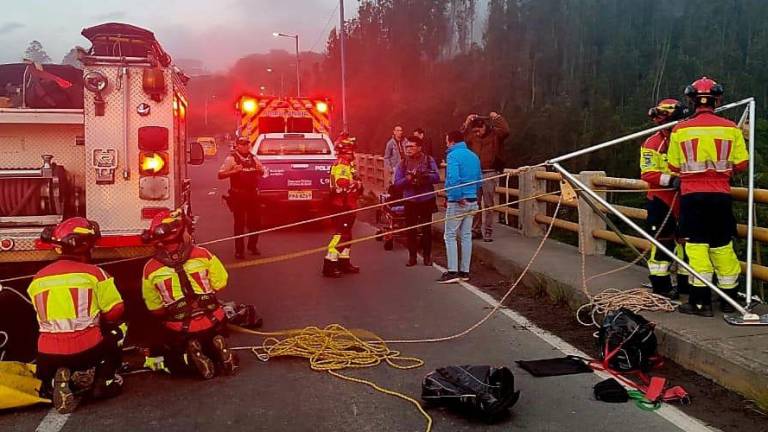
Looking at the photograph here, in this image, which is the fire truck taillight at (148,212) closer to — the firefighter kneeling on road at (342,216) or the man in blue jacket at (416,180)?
the firefighter kneeling on road at (342,216)

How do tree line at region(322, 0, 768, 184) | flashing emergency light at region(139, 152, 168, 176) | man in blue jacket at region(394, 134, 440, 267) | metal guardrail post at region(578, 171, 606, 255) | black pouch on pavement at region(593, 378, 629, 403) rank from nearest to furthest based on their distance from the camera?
black pouch on pavement at region(593, 378, 629, 403) → flashing emergency light at region(139, 152, 168, 176) → metal guardrail post at region(578, 171, 606, 255) → man in blue jacket at region(394, 134, 440, 267) → tree line at region(322, 0, 768, 184)

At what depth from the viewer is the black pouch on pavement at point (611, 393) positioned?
5086 mm

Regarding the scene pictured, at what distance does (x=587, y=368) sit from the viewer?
5.75 metres

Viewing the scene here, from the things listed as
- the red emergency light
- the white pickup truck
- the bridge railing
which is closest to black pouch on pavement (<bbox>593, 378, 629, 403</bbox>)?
the bridge railing

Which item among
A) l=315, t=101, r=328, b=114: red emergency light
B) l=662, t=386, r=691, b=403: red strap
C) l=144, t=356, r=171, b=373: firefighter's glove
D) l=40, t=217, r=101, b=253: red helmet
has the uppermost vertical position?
l=315, t=101, r=328, b=114: red emergency light

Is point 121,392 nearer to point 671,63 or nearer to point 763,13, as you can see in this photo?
point 671,63

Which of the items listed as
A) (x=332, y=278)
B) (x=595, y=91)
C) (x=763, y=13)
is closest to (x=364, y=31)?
(x=595, y=91)

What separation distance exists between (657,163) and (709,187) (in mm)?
906

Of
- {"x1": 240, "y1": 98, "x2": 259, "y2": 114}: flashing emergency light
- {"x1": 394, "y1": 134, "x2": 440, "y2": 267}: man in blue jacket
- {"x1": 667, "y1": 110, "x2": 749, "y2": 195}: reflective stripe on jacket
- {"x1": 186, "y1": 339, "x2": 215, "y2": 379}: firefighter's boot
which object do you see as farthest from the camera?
{"x1": 240, "y1": 98, "x2": 259, "y2": 114}: flashing emergency light

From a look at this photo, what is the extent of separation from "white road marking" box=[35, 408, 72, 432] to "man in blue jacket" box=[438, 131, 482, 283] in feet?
17.5

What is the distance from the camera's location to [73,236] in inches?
202

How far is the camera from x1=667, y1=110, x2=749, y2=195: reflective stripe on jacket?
6281 millimetres

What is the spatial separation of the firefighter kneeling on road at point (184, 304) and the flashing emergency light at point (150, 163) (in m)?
1.11

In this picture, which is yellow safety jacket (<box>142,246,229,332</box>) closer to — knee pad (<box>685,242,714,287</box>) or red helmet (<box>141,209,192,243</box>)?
red helmet (<box>141,209,192,243</box>)
